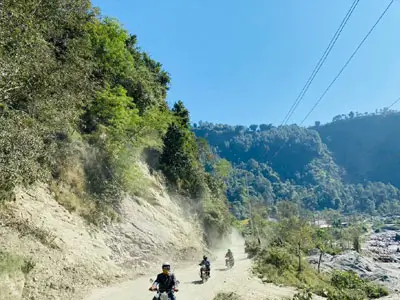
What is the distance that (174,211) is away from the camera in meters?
34.8

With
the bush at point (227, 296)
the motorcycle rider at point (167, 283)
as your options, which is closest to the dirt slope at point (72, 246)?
the motorcycle rider at point (167, 283)

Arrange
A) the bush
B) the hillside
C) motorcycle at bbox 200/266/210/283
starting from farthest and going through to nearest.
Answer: motorcycle at bbox 200/266/210/283
the bush
the hillside

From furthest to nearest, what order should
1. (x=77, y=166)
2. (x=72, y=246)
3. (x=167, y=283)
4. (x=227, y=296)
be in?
1. (x=77, y=166)
2. (x=72, y=246)
3. (x=227, y=296)
4. (x=167, y=283)

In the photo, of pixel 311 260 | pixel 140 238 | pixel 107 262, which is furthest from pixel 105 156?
pixel 311 260

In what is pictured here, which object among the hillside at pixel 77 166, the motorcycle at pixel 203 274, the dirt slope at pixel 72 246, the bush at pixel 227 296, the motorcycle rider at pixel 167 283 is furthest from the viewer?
the motorcycle at pixel 203 274

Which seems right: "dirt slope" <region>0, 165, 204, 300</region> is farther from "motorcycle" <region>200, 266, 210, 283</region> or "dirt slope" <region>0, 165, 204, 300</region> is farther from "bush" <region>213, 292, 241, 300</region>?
"bush" <region>213, 292, 241, 300</region>

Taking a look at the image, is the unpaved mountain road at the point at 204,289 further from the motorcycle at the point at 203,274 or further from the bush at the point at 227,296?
the bush at the point at 227,296

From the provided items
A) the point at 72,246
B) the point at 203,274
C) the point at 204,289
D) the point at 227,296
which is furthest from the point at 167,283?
the point at 203,274

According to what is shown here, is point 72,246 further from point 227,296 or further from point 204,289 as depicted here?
point 227,296

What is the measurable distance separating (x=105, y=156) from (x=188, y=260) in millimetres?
11023

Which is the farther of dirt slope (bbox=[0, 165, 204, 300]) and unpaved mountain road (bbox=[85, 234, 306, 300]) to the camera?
unpaved mountain road (bbox=[85, 234, 306, 300])

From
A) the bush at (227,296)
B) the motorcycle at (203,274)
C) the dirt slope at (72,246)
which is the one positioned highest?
the dirt slope at (72,246)

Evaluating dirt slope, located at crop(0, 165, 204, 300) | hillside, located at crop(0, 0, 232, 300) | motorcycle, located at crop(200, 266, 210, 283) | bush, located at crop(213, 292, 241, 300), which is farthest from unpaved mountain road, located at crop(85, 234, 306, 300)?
hillside, located at crop(0, 0, 232, 300)

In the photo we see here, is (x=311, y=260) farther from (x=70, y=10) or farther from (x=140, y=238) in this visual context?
(x=70, y=10)
